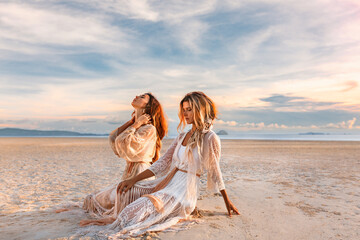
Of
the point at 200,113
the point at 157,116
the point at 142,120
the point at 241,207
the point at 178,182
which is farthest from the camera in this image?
the point at 241,207

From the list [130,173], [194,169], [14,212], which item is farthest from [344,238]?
[14,212]

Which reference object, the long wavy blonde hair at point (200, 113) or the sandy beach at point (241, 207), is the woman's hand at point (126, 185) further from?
the long wavy blonde hair at point (200, 113)

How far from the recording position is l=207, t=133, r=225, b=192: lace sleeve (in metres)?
3.75

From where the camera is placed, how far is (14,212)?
16.4 ft

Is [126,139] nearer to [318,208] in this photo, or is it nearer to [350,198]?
[318,208]

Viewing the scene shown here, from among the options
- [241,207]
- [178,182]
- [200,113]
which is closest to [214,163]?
[178,182]

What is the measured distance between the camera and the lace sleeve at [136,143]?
4059 mm

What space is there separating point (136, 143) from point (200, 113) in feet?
3.56

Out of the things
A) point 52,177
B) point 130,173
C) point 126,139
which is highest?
point 126,139

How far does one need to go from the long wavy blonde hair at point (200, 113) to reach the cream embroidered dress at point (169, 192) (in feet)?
0.25

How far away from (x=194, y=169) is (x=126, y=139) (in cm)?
104

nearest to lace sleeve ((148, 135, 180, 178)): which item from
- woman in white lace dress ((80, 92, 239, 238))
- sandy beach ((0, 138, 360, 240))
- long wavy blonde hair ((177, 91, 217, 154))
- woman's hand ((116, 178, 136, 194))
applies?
woman in white lace dress ((80, 92, 239, 238))

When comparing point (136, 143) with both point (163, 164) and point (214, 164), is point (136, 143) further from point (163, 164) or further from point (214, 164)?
point (214, 164)

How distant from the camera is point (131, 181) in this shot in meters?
3.91
